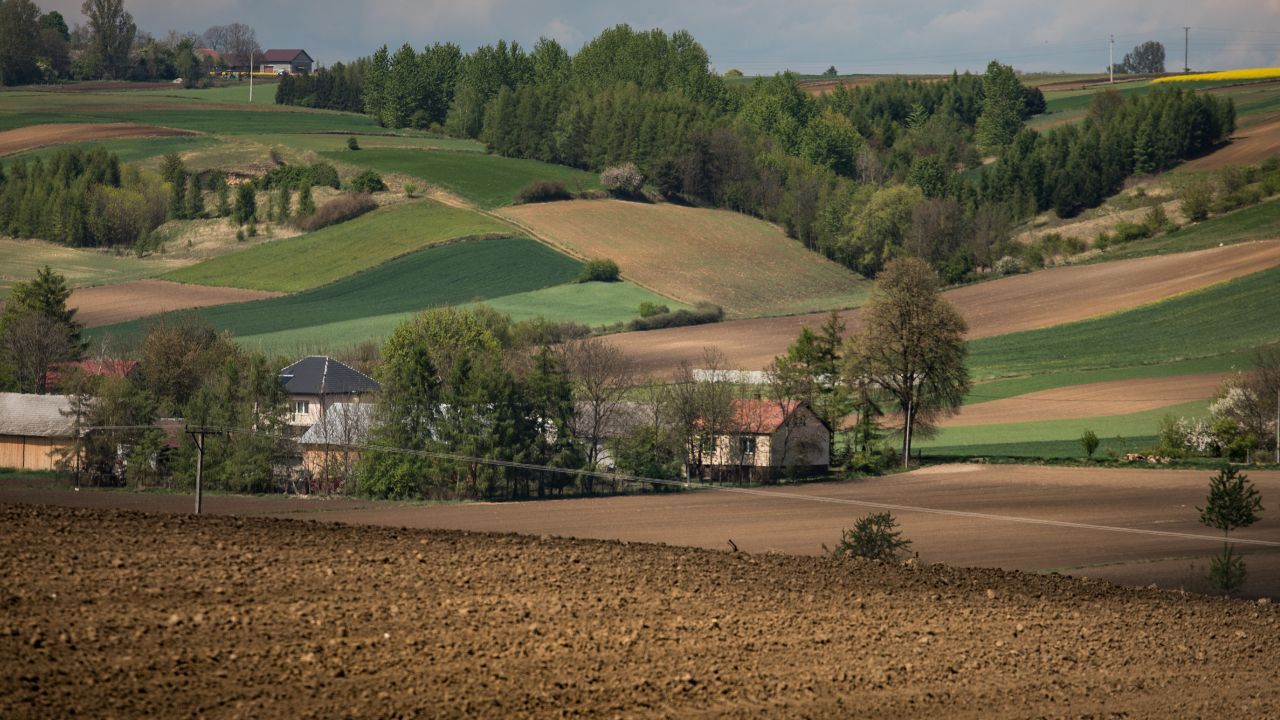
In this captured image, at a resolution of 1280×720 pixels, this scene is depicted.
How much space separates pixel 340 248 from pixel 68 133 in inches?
1982

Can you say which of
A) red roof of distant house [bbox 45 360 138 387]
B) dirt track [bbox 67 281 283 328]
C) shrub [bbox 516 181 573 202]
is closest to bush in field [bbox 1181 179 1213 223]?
shrub [bbox 516 181 573 202]

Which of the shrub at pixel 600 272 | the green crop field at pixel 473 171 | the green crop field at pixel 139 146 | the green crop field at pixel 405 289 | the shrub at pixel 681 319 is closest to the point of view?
the green crop field at pixel 405 289

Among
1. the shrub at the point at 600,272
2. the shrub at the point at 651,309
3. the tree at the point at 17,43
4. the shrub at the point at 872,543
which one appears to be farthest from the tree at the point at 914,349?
the tree at the point at 17,43

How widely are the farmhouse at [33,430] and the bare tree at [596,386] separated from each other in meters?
21.8

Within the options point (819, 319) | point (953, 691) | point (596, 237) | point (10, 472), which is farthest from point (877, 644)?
point (596, 237)

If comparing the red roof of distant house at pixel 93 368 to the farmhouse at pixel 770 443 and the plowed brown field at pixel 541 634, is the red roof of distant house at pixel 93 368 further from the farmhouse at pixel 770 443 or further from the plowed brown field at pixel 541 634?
the plowed brown field at pixel 541 634

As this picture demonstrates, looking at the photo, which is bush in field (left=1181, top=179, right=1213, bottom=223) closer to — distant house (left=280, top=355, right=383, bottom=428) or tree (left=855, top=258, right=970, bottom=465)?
tree (left=855, top=258, right=970, bottom=465)

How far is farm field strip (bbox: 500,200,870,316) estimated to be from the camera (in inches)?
4593

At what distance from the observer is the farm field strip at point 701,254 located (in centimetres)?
11666

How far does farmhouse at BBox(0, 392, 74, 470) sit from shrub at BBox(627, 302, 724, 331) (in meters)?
48.2

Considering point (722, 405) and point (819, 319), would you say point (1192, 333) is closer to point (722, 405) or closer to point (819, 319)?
point (819, 319)

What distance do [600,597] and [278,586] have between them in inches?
148

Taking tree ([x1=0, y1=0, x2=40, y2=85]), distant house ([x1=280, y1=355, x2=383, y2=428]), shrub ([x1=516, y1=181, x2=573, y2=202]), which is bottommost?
distant house ([x1=280, y1=355, x2=383, y2=428])

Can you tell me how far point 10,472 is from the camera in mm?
50969
